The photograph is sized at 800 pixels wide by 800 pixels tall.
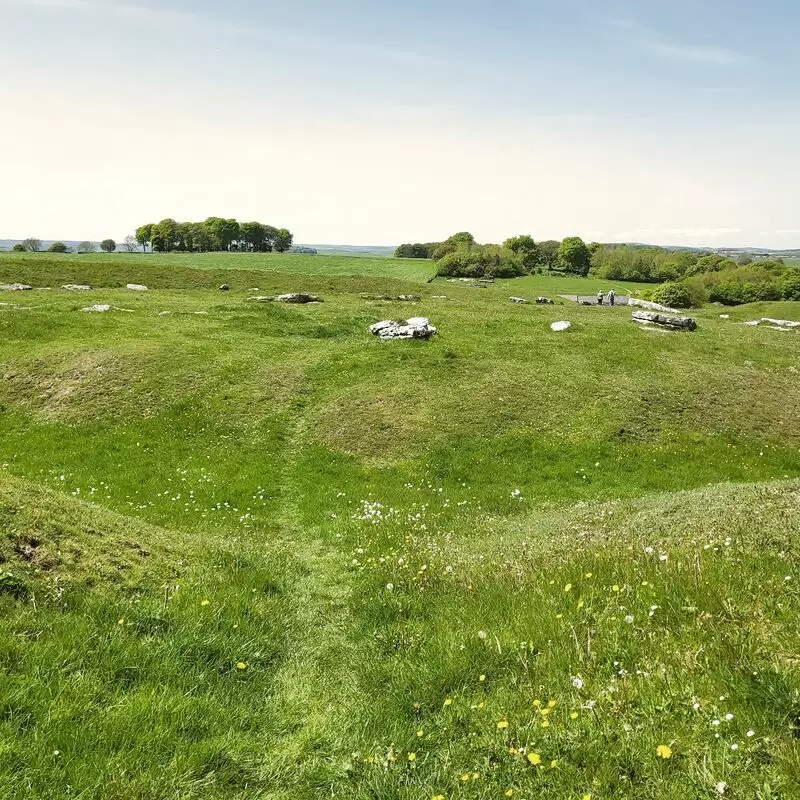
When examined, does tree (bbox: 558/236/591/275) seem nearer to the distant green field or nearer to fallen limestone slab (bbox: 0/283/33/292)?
the distant green field

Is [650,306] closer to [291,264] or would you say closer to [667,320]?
[667,320]

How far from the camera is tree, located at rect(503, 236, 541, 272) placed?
16662 centimetres

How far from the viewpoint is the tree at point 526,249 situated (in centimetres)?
16662

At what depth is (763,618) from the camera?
7.27 metres

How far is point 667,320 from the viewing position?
5406cm

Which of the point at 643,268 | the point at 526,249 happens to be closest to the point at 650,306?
the point at 643,268

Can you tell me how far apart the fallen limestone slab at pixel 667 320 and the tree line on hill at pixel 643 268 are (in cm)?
4059

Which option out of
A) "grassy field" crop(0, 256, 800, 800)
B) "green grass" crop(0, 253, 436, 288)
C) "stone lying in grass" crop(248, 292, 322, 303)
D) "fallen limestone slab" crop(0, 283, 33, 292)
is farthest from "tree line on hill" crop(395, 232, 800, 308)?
"fallen limestone slab" crop(0, 283, 33, 292)

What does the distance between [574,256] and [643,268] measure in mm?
21359

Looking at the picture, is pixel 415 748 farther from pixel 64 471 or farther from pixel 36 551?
pixel 64 471

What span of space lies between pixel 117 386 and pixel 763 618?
32.9 meters

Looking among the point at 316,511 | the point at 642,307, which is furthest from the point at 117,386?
the point at 642,307

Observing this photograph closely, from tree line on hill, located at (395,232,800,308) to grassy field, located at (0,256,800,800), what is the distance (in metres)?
82.5

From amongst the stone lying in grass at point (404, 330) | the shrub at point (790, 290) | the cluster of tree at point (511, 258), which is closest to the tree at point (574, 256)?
the cluster of tree at point (511, 258)
